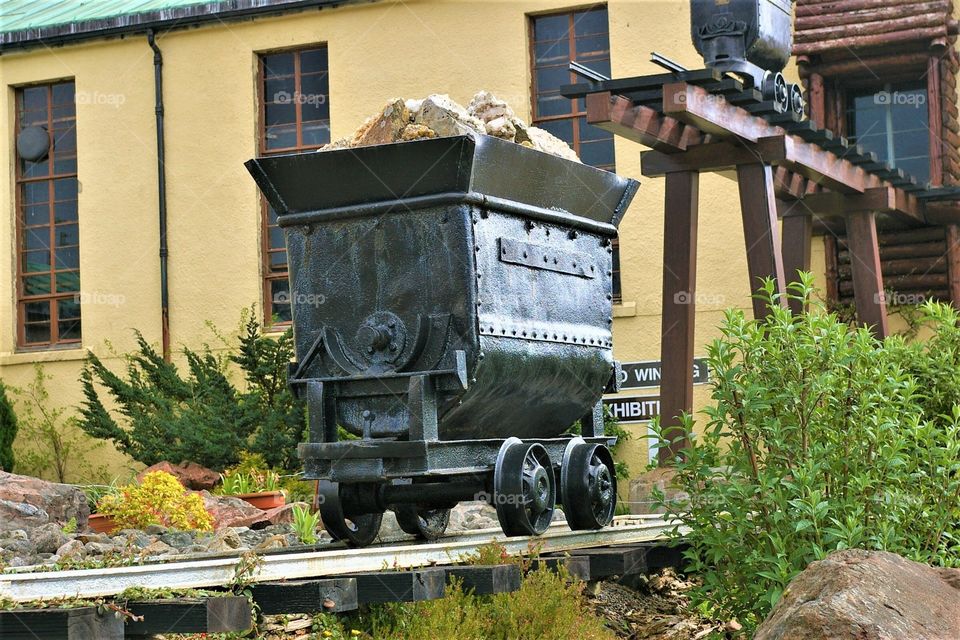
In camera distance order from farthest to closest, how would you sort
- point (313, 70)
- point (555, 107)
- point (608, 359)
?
1. point (313, 70)
2. point (555, 107)
3. point (608, 359)

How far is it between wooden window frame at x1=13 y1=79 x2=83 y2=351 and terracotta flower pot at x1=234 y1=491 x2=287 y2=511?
250 inches

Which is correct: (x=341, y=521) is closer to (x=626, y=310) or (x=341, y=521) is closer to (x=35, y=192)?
(x=626, y=310)

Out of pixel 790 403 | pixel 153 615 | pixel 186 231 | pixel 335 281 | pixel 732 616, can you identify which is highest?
pixel 186 231

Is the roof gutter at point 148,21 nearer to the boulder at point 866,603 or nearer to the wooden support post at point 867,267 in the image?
the wooden support post at point 867,267

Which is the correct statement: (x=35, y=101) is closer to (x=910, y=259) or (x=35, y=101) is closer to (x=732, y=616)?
(x=910, y=259)

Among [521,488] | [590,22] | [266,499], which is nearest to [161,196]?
[590,22]

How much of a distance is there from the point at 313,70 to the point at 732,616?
489 inches

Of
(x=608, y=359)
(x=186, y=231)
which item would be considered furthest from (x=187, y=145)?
(x=608, y=359)

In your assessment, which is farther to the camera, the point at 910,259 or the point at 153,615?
the point at 910,259

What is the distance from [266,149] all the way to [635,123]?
29.1 feet

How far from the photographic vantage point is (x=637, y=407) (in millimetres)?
15383

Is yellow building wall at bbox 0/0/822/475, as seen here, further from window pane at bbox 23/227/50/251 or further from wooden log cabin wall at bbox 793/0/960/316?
wooden log cabin wall at bbox 793/0/960/316

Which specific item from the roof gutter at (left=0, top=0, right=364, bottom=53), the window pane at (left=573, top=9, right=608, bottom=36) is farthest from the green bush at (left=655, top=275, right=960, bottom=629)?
the roof gutter at (left=0, top=0, right=364, bottom=53)

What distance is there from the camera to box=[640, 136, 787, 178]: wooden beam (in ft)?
35.6
